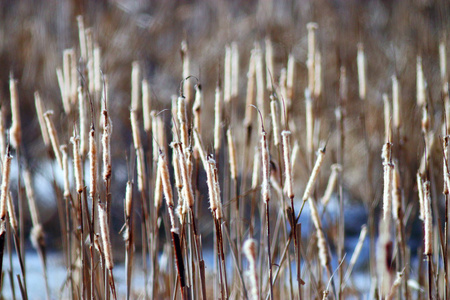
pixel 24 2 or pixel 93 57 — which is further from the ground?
pixel 24 2

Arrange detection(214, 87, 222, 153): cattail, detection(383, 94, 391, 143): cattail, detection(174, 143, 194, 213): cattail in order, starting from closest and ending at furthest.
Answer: detection(174, 143, 194, 213): cattail → detection(383, 94, 391, 143): cattail → detection(214, 87, 222, 153): cattail

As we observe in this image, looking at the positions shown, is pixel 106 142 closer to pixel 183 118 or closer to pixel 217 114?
pixel 183 118

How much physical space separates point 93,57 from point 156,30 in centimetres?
157

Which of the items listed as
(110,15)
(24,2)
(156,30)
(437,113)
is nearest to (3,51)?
(24,2)

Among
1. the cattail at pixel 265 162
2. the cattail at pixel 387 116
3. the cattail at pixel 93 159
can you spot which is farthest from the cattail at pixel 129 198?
the cattail at pixel 387 116

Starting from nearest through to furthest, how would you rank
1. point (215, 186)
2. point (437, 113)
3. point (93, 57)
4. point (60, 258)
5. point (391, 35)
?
point (215, 186), point (93, 57), point (437, 113), point (391, 35), point (60, 258)

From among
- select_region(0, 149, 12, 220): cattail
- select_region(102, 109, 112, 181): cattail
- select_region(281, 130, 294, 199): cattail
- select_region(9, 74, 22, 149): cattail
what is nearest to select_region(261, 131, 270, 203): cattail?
select_region(281, 130, 294, 199): cattail

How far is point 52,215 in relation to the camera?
2.75 meters

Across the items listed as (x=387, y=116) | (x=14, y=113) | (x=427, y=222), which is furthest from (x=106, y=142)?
(x=387, y=116)

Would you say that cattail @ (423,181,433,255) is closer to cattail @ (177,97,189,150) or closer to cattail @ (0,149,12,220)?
cattail @ (177,97,189,150)

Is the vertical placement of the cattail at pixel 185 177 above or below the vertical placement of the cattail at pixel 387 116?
A: below

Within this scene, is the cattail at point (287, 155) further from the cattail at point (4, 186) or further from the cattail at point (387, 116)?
the cattail at point (4, 186)

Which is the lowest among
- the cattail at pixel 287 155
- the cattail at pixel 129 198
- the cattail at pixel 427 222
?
the cattail at pixel 427 222

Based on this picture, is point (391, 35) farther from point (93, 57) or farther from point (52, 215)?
point (52, 215)
